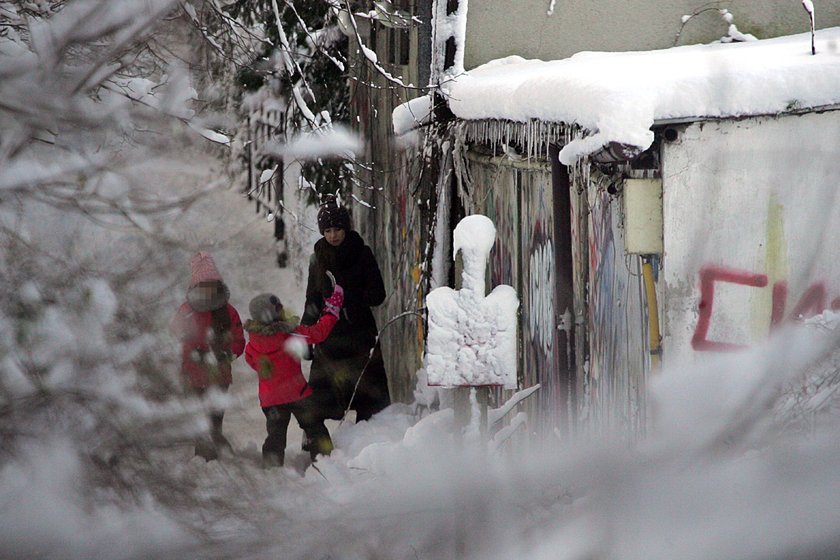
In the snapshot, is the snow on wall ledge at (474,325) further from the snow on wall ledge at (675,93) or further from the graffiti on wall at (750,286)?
the graffiti on wall at (750,286)

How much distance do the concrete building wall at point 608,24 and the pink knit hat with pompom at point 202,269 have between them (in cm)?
421

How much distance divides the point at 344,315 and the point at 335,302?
38cm

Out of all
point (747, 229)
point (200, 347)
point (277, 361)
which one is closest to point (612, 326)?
point (747, 229)

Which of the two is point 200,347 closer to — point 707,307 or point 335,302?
point 707,307

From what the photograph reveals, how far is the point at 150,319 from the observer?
141 inches

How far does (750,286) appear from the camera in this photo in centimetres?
449

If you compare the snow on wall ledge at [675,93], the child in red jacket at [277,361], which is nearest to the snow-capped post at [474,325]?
the snow on wall ledge at [675,93]

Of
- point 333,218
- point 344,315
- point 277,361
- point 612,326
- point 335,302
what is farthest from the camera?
point 344,315

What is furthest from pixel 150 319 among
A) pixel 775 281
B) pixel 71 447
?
pixel 775 281

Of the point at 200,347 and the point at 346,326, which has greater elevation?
the point at 200,347

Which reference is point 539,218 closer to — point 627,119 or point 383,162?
point 627,119

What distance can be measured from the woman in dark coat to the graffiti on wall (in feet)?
10.3

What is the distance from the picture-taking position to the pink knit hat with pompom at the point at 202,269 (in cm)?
380

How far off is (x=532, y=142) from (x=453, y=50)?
6.46ft
